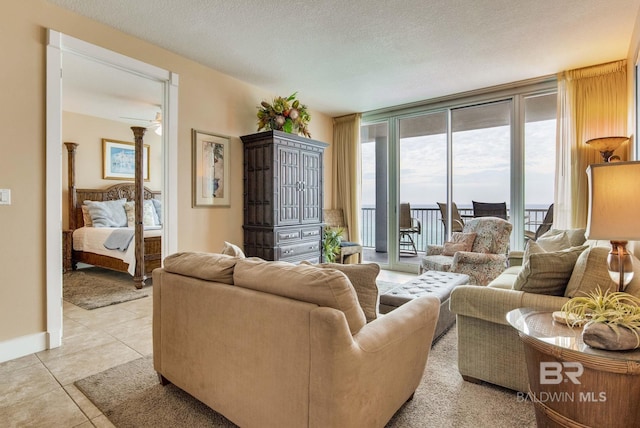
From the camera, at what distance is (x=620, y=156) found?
3449 mm

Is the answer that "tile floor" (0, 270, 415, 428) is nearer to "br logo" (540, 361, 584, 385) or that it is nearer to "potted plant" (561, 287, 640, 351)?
"br logo" (540, 361, 584, 385)

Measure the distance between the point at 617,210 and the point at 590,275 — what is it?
15.6 inches

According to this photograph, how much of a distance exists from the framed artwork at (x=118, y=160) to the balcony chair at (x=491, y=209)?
5848 millimetres

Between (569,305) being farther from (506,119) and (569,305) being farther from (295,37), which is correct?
(506,119)

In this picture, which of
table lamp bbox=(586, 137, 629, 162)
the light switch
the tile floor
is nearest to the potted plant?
the tile floor

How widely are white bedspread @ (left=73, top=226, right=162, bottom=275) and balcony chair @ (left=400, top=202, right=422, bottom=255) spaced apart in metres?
3.75

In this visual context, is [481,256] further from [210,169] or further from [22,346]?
[22,346]

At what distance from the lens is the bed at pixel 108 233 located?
4289 millimetres

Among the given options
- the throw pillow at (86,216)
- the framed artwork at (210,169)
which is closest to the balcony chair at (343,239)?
the framed artwork at (210,169)

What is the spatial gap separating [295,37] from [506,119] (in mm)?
3299

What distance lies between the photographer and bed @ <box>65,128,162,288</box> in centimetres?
429

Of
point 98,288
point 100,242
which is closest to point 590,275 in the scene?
point 98,288

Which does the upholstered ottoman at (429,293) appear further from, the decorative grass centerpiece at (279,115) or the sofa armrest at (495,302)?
the decorative grass centerpiece at (279,115)

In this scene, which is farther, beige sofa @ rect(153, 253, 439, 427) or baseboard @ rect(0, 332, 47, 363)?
baseboard @ rect(0, 332, 47, 363)
